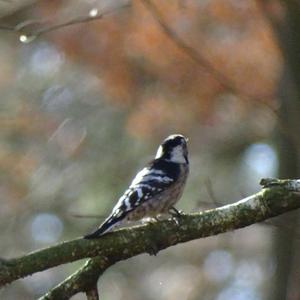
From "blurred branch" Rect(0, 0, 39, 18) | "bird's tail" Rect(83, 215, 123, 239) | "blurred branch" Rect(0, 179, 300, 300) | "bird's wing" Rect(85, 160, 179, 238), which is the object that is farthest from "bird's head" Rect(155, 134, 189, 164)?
"blurred branch" Rect(0, 179, 300, 300)

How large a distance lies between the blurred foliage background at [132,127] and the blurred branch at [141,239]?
496 centimetres

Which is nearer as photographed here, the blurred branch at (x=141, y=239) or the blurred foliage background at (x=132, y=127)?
the blurred branch at (x=141, y=239)

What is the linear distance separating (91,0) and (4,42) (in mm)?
3316

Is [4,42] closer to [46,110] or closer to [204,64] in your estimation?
[46,110]

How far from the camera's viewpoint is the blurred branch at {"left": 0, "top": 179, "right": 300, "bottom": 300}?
4156 millimetres

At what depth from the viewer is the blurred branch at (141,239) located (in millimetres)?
4156

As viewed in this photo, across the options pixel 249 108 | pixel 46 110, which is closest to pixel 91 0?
pixel 249 108

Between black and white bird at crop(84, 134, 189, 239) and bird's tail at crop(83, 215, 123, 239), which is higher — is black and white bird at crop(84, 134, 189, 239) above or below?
above

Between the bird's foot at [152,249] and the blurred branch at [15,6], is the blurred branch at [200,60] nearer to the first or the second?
the bird's foot at [152,249]

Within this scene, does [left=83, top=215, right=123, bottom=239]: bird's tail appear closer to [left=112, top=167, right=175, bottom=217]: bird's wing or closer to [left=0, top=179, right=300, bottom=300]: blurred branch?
[left=0, top=179, right=300, bottom=300]: blurred branch

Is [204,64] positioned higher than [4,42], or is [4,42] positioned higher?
[4,42]

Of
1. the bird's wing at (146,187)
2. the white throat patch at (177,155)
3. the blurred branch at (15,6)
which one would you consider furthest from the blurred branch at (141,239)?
the blurred branch at (15,6)

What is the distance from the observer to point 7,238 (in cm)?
1127

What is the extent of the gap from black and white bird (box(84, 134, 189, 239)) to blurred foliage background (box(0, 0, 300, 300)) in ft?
10.0
